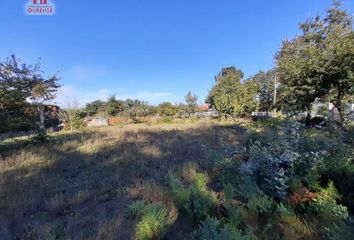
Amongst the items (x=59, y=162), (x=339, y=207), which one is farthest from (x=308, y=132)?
(x=59, y=162)

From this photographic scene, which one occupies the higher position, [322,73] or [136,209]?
[322,73]

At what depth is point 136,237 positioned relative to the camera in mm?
2650

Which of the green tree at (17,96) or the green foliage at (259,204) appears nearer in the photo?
the green foliage at (259,204)

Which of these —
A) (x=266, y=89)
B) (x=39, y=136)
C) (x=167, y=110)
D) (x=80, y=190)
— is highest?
(x=266, y=89)

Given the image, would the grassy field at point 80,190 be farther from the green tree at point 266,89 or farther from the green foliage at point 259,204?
the green tree at point 266,89

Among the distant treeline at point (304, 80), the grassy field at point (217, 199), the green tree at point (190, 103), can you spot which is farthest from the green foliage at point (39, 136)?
the green tree at point (190, 103)

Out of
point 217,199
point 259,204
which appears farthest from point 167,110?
point 259,204

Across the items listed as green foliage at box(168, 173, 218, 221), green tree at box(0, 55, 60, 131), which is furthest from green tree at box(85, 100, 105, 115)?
green foliage at box(168, 173, 218, 221)

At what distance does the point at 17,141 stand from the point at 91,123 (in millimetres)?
19557

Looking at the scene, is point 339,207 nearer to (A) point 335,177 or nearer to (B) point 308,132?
(A) point 335,177

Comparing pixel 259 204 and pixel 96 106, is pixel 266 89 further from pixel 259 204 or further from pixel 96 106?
pixel 259 204

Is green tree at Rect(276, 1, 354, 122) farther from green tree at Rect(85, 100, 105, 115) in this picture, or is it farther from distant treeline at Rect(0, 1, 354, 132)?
green tree at Rect(85, 100, 105, 115)

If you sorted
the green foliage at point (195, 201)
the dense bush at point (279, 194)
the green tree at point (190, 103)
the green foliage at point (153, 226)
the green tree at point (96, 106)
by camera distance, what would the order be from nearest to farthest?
the green foliage at point (153, 226) → the dense bush at point (279, 194) → the green foliage at point (195, 201) → the green tree at point (190, 103) → the green tree at point (96, 106)

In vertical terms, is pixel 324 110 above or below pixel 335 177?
above
